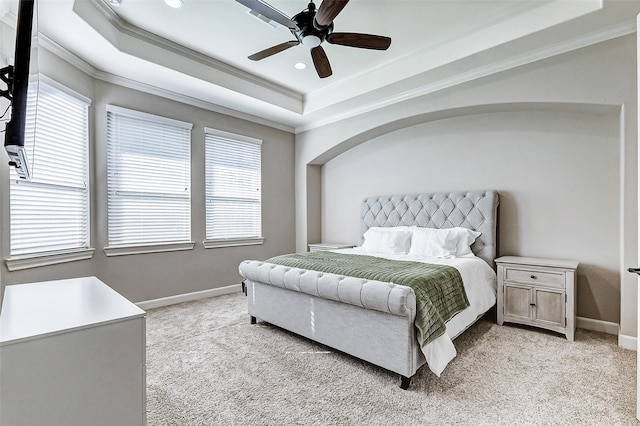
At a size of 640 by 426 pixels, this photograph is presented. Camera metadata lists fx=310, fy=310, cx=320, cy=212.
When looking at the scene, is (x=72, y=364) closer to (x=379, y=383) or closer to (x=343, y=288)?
(x=343, y=288)

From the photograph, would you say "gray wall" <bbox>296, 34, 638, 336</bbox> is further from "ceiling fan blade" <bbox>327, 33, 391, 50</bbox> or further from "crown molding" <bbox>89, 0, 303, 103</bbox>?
"ceiling fan blade" <bbox>327, 33, 391, 50</bbox>

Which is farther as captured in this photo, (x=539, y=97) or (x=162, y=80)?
(x=162, y=80)

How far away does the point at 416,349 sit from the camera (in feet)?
7.16

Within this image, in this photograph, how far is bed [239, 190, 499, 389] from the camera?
7.18ft

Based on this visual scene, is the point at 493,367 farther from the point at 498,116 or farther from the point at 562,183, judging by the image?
the point at 498,116

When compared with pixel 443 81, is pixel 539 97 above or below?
below

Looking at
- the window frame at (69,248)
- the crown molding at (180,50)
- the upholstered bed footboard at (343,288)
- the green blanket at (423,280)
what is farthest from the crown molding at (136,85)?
the green blanket at (423,280)

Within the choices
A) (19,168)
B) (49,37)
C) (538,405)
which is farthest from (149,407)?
(49,37)

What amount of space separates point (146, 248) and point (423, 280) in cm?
340

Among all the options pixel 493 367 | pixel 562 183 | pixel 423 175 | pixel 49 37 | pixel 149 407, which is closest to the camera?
pixel 149 407

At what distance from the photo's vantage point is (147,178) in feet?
13.2

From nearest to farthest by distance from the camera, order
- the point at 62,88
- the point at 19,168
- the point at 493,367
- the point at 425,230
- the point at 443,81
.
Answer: the point at 19,168, the point at 493,367, the point at 62,88, the point at 443,81, the point at 425,230

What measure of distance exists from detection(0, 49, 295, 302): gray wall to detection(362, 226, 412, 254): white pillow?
1929 millimetres

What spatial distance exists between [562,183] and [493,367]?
7.45 feet
